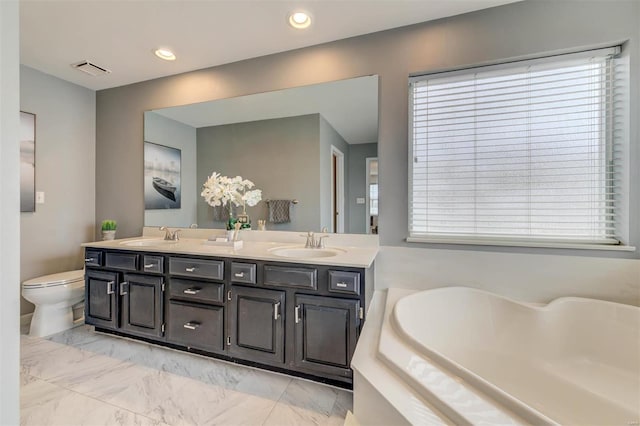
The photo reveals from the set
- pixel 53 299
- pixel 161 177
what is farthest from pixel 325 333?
pixel 53 299

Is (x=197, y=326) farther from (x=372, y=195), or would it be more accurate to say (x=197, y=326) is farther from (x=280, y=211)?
(x=372, y=195)

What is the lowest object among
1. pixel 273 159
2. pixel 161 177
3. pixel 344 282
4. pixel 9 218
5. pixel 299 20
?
pixel 344 282

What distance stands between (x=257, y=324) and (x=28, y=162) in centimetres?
259

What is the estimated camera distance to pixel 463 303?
65.3 inches

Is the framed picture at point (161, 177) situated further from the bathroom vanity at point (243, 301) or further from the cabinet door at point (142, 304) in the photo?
the cabinet door at point (142, 304)

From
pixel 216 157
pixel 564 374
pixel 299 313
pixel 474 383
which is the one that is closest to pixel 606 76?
pixel 564 374

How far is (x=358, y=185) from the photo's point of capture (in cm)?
210

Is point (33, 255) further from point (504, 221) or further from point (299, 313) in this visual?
point (504, 221)

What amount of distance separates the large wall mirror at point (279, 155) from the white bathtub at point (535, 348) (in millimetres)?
755

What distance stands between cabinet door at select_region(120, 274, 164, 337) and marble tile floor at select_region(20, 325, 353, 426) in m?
0.19

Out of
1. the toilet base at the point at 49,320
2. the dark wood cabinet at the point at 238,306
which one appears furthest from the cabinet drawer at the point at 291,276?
the toilet base at the point at 49,320

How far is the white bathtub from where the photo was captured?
122 cm

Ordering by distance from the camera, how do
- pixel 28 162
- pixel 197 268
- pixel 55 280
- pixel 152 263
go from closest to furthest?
pixel 197 268, pixel 152 263, pixel 55 280, pixel 28 162

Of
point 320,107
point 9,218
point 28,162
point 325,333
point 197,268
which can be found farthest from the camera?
point 28,162
